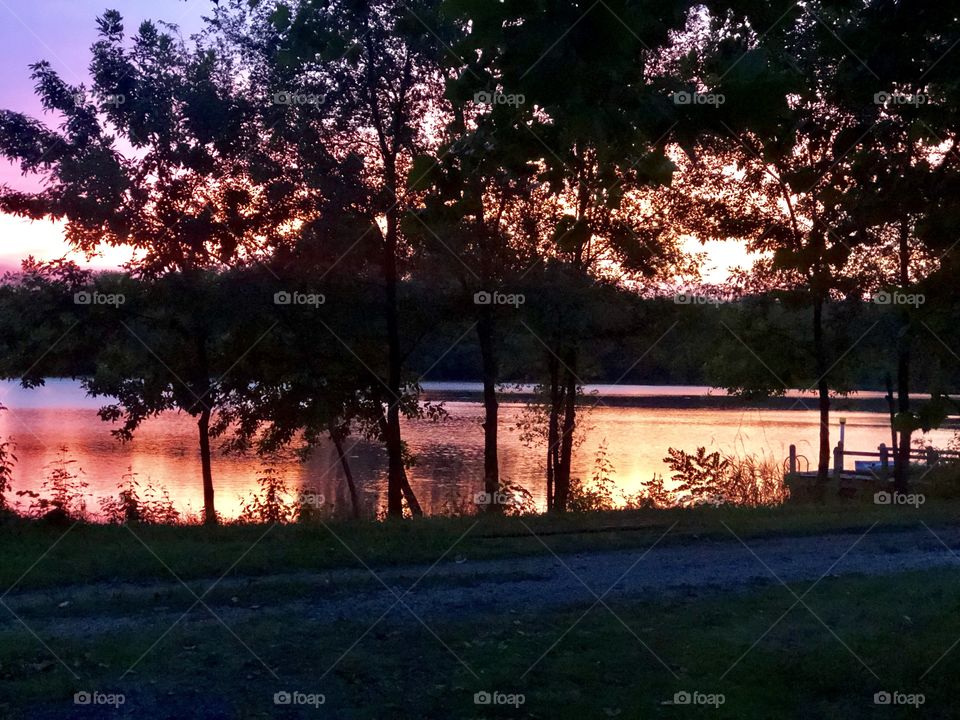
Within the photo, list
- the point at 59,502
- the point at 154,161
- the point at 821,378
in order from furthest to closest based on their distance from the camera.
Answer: the point at 821,378 → the point at 154,161 → the point at 59,502

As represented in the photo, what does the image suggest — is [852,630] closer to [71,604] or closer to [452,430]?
[71,604]

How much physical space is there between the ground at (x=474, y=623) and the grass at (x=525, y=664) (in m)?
0.02

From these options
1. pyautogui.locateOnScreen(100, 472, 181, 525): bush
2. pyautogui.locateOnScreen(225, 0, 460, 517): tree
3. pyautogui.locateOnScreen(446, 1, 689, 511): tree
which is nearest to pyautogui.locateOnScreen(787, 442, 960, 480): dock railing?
pyautogui.locateOnScreen(225, 0, 460, 517): tree

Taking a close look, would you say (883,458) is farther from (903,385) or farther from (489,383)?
(489,383)

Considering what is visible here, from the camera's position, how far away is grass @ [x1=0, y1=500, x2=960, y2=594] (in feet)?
31.2

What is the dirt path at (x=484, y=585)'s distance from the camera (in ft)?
26.1

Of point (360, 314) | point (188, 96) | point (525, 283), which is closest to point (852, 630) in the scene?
point (525, 283)

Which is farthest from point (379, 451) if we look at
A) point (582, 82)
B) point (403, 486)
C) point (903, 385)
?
point (582, 82)

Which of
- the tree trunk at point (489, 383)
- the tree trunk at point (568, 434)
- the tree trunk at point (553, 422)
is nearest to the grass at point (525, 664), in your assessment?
the tree trunk at point (489, 383)

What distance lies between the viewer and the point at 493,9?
5035mm

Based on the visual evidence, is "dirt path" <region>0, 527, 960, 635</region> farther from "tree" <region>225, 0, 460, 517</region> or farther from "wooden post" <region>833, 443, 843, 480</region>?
"wooden post" <region>833, 443, 843, 480</region>

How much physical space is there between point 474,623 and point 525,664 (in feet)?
3.87

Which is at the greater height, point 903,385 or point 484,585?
point 903,385

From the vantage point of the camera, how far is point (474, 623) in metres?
7.64
